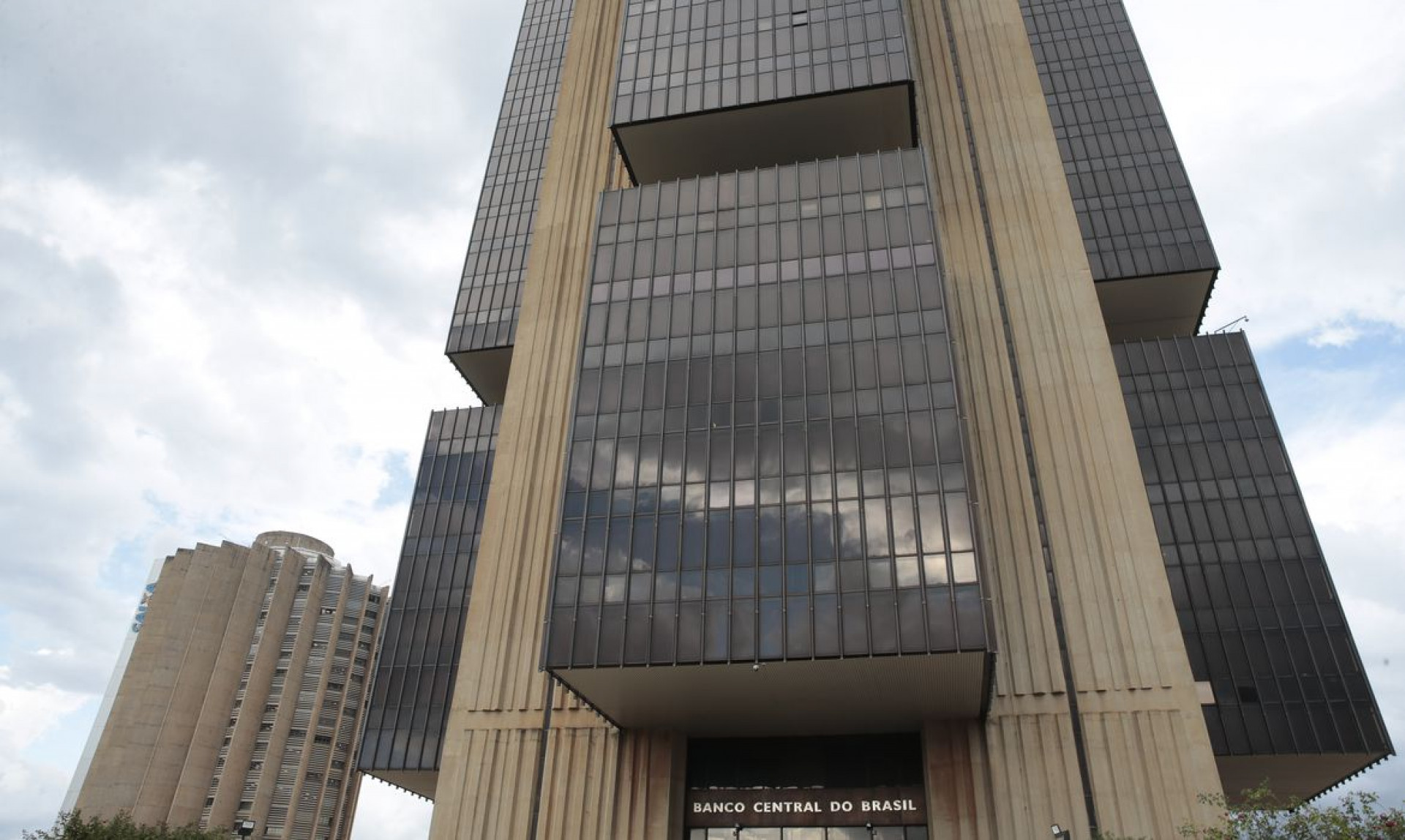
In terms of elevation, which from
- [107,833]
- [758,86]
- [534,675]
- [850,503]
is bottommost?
[107,833]

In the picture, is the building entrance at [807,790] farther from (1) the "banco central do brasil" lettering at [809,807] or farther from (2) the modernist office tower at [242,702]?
(2) the modernist office tower at [242,702]

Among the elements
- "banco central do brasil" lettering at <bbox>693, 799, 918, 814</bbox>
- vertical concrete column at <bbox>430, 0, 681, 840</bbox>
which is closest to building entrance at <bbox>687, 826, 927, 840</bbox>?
"banco central do brasil" lettering at <bbox>693, 799, 918, 814</bbox>

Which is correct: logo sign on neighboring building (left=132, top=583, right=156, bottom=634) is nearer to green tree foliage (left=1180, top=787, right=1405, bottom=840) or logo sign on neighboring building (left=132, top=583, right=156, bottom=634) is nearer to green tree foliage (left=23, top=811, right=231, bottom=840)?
green tree foliage (left=23, top=811, right=231, bottom=840)

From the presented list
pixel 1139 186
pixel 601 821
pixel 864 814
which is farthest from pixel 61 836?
pixel 1139 186

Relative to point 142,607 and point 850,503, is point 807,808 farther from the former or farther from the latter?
point 142,607

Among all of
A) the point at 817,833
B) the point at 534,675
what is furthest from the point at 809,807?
the point at 534,675

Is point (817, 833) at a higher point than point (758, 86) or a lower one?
lower

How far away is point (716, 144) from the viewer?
53.0 meters

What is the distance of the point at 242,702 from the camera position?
92.2m

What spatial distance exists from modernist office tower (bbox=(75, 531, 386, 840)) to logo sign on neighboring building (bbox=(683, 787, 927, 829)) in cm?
6672

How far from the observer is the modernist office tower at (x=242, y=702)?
84938 mm

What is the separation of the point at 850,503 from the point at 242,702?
8442 centimetres

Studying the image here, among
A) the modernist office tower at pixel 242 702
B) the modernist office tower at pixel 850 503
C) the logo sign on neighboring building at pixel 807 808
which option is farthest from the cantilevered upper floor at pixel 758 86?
the modernist office tower at pixel 242 702

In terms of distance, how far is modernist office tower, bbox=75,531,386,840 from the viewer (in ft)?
279
